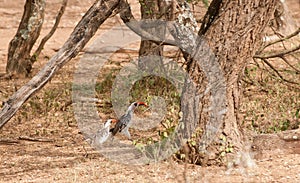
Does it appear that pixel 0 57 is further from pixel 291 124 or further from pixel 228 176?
pixel 228 176

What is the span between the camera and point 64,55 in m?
4.91

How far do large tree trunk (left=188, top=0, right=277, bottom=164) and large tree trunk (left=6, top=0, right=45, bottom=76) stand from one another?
4.63 meters

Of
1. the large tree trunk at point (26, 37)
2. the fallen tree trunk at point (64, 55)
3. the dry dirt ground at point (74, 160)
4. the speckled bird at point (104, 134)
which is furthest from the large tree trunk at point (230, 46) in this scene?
the large tree trunk at point (26, 37)

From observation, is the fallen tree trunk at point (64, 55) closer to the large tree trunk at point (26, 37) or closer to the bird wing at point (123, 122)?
the bird wing at point (123, 122)

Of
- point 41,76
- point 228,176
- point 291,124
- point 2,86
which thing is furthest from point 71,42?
point 2,86

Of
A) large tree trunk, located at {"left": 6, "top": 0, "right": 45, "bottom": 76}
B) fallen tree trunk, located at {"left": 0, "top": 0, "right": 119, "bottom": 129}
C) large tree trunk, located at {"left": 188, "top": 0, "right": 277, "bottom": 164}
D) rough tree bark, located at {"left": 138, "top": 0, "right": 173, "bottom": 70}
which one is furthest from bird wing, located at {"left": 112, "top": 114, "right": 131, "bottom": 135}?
large tree trunk, located at {"left": 6, "top": 0, "right": 45, "bottom": 76}

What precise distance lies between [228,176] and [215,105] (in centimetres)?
51

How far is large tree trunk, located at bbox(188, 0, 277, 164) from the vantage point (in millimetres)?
4977

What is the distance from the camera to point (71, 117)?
24.0 ft

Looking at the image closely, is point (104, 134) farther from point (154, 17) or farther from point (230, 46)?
point (154, 17)

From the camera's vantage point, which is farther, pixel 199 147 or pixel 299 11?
pixel 299 11

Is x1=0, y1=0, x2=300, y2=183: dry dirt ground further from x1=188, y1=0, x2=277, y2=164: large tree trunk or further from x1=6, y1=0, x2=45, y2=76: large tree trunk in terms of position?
x1=6, y1=0, x2=45, y2=76: large tree trunk

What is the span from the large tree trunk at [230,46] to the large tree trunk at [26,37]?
4.63 metres

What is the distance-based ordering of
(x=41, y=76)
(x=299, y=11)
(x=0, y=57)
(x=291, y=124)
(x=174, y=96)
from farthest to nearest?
(x=299, y=11)
(x=0, y=57)
(x=174, y=96)
(x=291, y=124)
(x=41, y=76)
